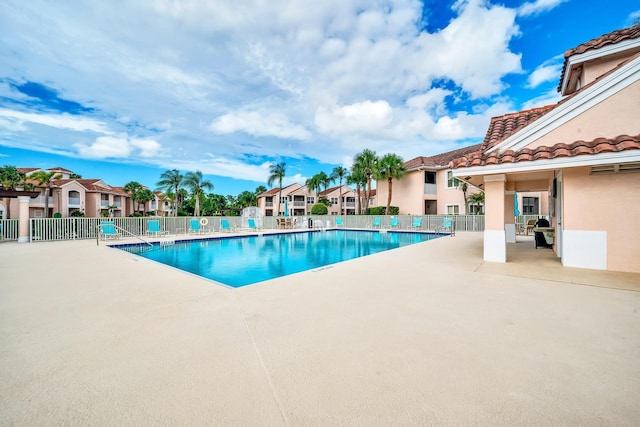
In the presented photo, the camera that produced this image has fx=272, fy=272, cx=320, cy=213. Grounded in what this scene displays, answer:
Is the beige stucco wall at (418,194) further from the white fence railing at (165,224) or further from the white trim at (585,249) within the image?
the white trim at (585,249)

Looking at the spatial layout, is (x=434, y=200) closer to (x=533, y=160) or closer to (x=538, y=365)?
(x=533, y=160)

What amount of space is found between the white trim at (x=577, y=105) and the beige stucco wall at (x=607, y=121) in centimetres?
11

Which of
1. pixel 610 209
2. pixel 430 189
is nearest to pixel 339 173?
pixel 430 189

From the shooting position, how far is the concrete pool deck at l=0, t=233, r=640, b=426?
6.29 ft

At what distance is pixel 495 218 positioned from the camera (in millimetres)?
7543

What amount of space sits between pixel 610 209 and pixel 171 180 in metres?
48.5

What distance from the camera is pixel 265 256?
1218cm

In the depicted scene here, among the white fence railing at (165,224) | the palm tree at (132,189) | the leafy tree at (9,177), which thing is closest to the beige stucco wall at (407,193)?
the white fence railing at (165,224)

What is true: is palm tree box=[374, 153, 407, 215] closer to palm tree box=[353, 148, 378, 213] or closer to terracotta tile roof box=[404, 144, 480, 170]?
terracotta tile roof box=[404, 144, 480, 170]

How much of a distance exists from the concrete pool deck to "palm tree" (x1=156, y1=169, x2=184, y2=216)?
140 ft

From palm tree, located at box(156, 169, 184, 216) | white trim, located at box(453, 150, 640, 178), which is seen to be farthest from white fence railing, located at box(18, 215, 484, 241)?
palm tree, located at box(156, 169, 184, 216)

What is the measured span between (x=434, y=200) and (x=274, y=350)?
30.7 meters

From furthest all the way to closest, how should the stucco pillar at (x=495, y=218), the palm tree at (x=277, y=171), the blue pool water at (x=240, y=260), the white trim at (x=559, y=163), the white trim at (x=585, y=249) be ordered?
the palm tree at (x=277, y=171) → the blue pool water at (x=240, y=260) → the stucco pillar at (x=495, y=218) → the white trim at (x=585, y=249) → the white trim at (x=559, y=163)

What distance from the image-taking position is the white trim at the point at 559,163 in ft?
18.1
